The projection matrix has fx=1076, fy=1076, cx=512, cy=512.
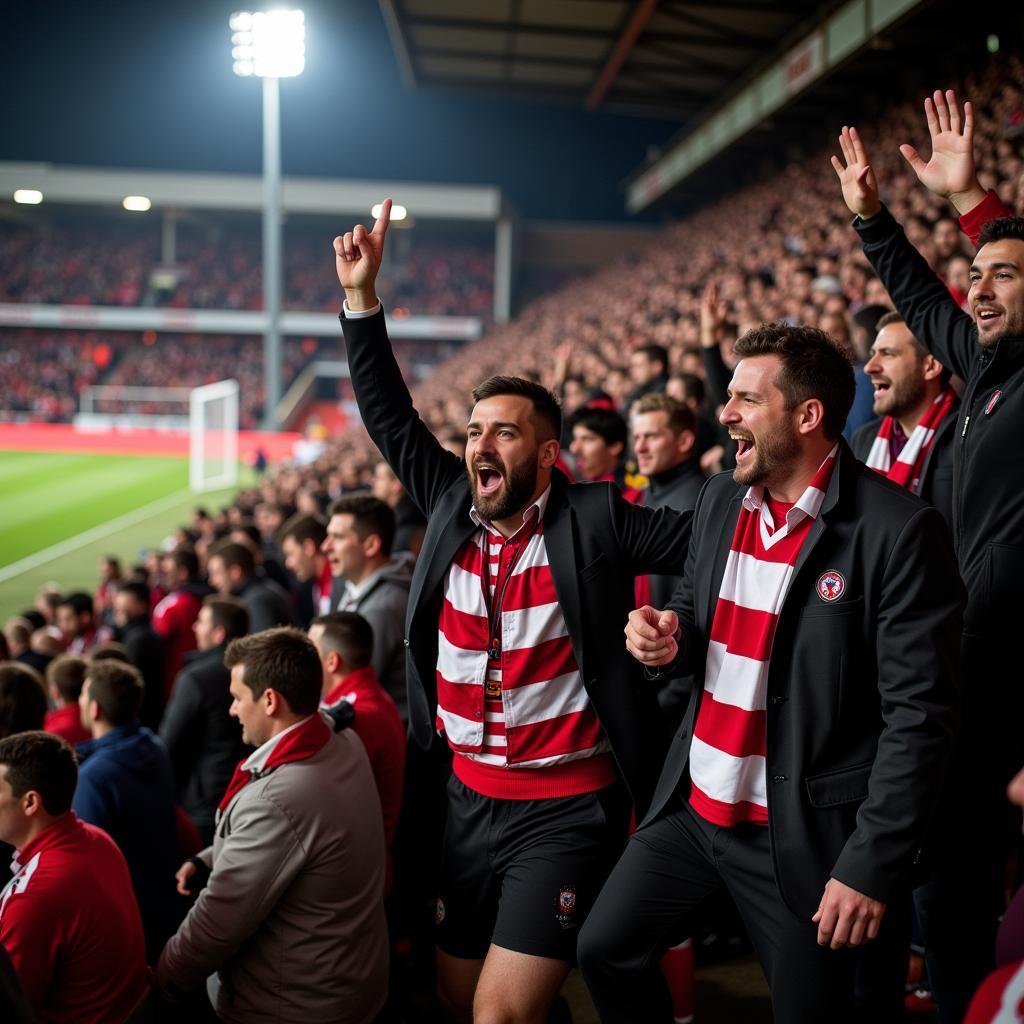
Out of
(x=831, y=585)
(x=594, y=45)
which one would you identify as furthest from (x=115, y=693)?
(x=594, y=45)

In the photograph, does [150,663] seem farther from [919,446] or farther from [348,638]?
[919,446]

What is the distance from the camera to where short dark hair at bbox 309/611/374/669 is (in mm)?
4047

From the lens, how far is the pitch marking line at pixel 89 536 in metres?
16.9

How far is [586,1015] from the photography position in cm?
388

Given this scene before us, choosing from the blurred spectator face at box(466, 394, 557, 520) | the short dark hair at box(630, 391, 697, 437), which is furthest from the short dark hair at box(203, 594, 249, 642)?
the blurred spectator face at box(466, 394, 557, 520)

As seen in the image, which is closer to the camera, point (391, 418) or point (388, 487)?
point (391, 418)

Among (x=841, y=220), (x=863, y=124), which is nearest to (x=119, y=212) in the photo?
(x=863, y=124)

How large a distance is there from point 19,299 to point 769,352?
4678 centimetres

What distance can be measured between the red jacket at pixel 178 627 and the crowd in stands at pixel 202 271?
3696 cm

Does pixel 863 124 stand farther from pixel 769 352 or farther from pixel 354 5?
pixel 354 5

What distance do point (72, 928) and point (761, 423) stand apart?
2.33 m

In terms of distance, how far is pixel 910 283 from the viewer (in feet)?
11.0

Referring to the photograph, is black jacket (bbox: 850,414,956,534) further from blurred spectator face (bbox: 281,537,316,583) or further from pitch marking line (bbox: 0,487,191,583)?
pitch marking line (bbox: 0,487,191,583)

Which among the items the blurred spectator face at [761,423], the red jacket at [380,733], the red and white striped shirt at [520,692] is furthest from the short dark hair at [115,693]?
the blurred spectator face at [761,423]
